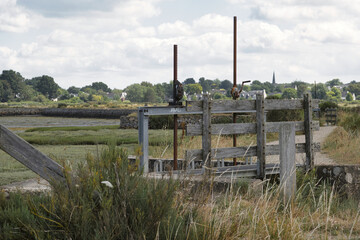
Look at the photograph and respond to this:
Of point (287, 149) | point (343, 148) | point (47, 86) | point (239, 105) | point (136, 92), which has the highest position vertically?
point (47, 86)

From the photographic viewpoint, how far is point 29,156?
15.0ft

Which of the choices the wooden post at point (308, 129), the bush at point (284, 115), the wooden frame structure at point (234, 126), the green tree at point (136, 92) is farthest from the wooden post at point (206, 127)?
the green tree at point (136, 92)

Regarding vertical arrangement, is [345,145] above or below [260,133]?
below

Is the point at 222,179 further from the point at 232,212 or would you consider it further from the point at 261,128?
the point at 232,212

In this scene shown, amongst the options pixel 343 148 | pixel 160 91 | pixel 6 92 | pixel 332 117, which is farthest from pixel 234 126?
pixel 160 91

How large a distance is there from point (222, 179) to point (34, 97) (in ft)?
478

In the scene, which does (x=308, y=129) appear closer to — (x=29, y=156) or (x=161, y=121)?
(x=29, y=156)

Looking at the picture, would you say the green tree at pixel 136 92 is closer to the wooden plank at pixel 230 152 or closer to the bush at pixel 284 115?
the bush at pixel 284 115

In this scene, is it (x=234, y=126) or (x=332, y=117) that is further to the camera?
(x=332, y=117)

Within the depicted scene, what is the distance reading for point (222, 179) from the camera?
7801mm

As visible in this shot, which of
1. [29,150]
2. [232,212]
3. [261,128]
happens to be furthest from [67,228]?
[261,128]

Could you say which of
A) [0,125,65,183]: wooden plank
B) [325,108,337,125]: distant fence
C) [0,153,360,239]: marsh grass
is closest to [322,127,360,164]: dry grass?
[0,153,360,239]: marsh grass

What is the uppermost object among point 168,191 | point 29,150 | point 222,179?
point 29,150

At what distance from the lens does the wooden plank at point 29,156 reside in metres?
4.51
